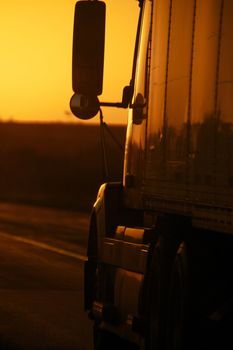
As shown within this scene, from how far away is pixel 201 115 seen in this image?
9.54 meters

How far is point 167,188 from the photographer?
10.6 meters

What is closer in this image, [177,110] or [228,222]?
[228,222]

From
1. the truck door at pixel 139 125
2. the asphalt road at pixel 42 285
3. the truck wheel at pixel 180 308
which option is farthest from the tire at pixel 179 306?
the asphalt road at pixel 42 285

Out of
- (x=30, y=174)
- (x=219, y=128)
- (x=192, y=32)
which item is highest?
(x=192, y=32)

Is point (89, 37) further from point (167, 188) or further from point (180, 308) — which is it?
point (180, 308)

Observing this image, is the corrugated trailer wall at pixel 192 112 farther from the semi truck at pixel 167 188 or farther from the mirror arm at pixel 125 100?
the mirror arm at pixel 125 100

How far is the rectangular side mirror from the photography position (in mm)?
12086

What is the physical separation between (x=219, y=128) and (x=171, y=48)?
2.01 m

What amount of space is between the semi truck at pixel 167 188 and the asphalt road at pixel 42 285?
2.92 ft

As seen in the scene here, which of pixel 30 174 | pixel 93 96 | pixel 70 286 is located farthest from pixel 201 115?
pixel 30 174

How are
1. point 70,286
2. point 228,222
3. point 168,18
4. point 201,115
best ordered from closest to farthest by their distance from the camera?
point 228,222 → point 201,115 → point 168,18 → point 70,286

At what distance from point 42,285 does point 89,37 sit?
27.0ft

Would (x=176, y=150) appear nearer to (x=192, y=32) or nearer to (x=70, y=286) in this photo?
(x=192, y=32)

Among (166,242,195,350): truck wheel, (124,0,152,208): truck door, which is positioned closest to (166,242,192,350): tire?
(166,242,195,350): truck wheel
